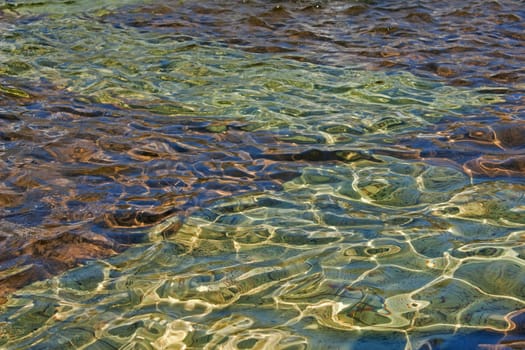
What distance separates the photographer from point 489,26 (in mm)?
8312

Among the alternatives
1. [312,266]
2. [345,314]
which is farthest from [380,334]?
[312,266]

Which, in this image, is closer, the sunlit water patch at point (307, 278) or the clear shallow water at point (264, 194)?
the sunlit water patch at point (307, 278)

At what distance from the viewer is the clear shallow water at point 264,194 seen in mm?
2754

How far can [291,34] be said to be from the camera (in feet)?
26.8

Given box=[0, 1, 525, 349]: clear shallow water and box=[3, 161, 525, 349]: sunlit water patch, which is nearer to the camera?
box=[3, 161, 525, 349]: sunlit water patch

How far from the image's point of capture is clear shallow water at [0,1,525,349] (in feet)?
9.04

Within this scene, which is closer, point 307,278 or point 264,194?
point 307,278

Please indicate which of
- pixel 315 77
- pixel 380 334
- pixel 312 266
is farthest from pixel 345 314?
pixel 315 77

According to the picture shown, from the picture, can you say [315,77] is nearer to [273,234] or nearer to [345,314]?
[273,234]

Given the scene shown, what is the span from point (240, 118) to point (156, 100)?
3.06 ft

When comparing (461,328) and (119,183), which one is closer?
(461,328)

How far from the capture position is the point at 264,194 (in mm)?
3969

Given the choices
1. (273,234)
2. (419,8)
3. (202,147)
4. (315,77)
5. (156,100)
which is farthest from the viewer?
(419,8)

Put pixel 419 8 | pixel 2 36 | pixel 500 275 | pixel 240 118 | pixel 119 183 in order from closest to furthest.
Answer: pixel 500 275
pixel 119 183
pixel 240 118
pixel 2 36
pixel 419 8
